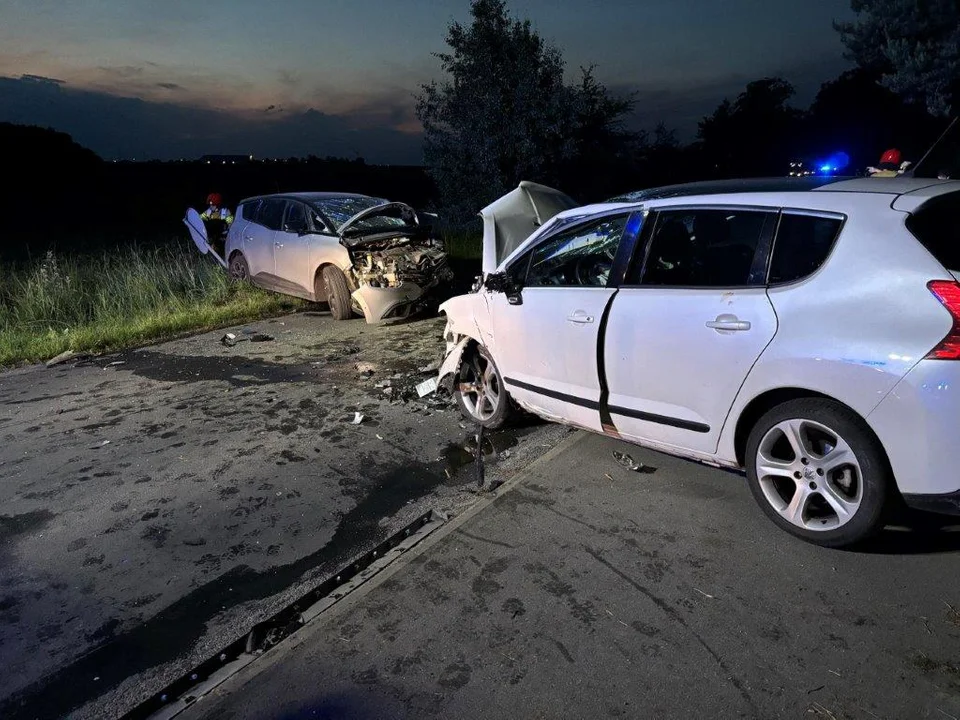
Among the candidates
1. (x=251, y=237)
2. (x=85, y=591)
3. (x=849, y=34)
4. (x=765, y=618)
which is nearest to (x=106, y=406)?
(x=85, y=591)

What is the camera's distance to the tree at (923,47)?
17.5 metres

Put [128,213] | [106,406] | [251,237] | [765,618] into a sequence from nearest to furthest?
[765,618]
[106,406]
[251,237]
[128,213]

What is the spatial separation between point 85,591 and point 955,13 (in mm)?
22481

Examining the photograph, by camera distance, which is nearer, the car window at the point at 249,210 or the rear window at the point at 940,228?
the rear window at the point at 940,228

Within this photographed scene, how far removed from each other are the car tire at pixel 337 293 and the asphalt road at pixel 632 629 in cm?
596

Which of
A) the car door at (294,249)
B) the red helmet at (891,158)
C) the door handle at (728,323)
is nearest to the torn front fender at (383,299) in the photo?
the car door at (294,249)

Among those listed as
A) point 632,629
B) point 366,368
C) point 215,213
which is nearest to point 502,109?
point 215,213

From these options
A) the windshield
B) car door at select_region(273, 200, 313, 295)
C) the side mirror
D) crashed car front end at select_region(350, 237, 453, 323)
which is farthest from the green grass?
the side mirror

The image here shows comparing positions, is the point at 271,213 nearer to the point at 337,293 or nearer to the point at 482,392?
the point at 337,293

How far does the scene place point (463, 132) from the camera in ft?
59.9

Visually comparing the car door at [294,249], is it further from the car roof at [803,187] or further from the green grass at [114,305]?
the car roof at [803,187]

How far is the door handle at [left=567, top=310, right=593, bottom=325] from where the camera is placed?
3980 millimetres

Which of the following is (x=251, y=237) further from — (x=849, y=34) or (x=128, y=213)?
(x=128, y=213)

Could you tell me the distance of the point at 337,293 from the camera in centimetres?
921
